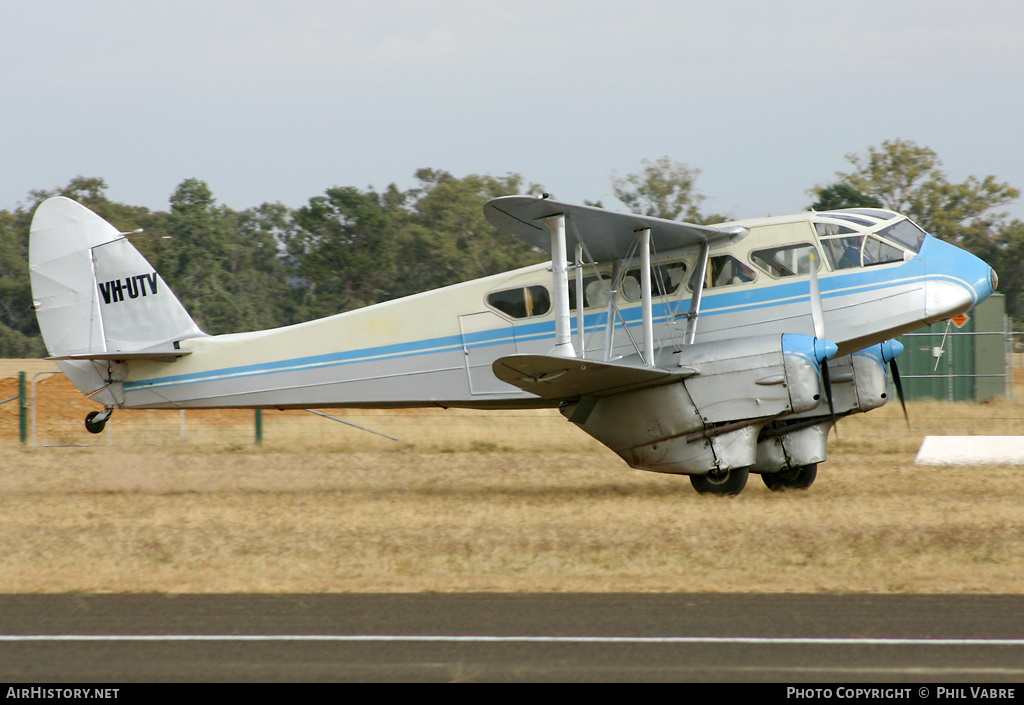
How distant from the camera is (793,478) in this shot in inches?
501

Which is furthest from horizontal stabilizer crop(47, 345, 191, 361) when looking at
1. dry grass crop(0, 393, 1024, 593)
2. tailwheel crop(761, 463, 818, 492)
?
tailwheel crop(761, 463, 818, 492)

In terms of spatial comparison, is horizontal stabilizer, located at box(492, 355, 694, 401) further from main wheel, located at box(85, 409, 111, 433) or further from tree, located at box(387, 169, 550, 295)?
tree, located at box(387, 169, 550, 295)

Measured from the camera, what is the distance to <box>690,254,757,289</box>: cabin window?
1210cm

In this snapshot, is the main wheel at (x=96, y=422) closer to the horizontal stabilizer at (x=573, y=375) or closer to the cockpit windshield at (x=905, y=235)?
the horizontal stabilizer at (x=573, y=375)

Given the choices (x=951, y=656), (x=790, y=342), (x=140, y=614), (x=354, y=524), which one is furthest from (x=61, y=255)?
(x=951, y=656)

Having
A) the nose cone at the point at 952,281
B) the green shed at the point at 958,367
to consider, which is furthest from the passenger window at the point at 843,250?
the green shed at the point at 958,367

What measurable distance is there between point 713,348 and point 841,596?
5072mm

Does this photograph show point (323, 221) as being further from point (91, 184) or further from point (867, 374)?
point (867, 374)

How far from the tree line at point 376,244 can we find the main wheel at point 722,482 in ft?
119

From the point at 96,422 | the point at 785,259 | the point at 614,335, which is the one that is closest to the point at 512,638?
the point at 614,335

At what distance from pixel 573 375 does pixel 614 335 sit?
137cm

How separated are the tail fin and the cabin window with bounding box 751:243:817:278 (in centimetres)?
784

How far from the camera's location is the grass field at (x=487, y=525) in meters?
7.98

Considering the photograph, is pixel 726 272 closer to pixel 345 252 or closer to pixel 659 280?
pixel 659 280
